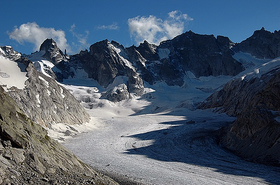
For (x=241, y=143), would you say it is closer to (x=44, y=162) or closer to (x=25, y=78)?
(x=44, y=162)

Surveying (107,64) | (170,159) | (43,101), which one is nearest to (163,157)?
(170,159)

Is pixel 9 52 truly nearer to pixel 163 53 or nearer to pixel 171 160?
pixel 163 53

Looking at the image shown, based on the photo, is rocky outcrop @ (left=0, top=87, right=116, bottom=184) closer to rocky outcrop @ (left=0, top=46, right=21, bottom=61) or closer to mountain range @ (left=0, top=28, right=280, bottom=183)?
mountain range @ (left=0, top=28, right=280, bottom=183)

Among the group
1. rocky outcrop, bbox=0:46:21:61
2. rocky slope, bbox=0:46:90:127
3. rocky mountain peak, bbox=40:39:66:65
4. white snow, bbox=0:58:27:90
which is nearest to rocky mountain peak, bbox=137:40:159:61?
rocky mountain peak, bbox=40:39:66:65

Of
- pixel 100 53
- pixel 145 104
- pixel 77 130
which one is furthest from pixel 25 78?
pixel 100 53

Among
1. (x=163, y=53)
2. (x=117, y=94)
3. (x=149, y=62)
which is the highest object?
(x=163, y=53)

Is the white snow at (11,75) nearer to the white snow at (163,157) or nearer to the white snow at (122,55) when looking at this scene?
the white snow at (163,157)

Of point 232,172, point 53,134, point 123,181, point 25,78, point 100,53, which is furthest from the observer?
point 100,53
